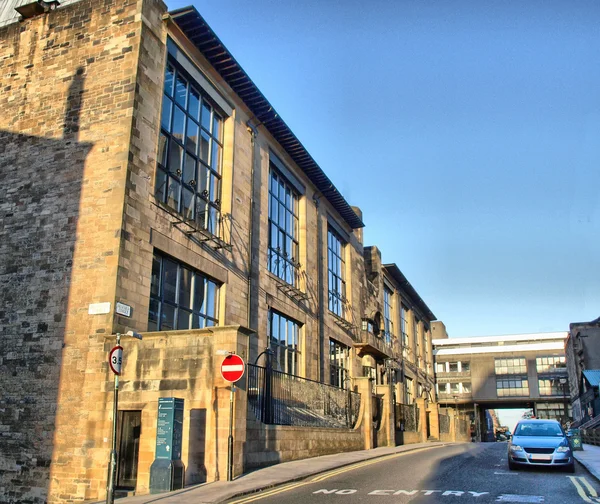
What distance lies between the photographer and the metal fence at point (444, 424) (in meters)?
44.3

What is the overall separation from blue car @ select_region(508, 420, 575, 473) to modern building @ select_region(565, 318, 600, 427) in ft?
117

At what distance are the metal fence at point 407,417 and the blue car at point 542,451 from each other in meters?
18.9

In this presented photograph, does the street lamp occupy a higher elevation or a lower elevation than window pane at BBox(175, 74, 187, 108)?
lower

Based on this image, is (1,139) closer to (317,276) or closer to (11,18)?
(11,18)

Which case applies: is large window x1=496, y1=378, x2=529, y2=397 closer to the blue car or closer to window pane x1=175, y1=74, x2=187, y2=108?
the blue car

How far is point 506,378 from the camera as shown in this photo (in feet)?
261

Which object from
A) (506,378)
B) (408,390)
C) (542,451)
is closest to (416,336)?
(408,390)

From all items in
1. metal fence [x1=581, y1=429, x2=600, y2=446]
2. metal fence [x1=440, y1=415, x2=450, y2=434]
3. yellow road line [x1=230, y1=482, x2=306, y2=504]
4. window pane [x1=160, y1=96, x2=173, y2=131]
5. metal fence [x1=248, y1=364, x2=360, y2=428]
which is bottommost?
yellow road line [x1=230, y1=482, x2=306, y2=504]

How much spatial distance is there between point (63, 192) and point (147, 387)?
258 inches

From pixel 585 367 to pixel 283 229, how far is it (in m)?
42.1

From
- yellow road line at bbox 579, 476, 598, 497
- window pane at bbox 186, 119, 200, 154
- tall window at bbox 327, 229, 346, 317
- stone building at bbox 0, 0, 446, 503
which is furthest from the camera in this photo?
tall window at bbox 327, 229, 346, 317

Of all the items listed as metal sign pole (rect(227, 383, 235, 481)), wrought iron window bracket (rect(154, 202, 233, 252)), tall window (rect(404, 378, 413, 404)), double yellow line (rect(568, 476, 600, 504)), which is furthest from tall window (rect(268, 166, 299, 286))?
tall window (rect(404, 378, 413, 404))

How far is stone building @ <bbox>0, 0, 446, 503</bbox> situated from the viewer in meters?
13.6

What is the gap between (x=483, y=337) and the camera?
91.2 metres
